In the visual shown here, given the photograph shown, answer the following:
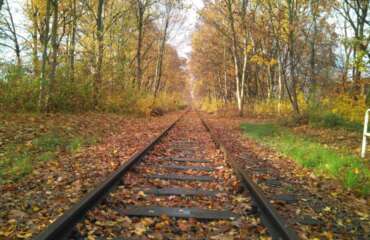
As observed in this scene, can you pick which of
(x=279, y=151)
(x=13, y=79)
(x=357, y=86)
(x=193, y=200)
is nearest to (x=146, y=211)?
(x=193, y=200)

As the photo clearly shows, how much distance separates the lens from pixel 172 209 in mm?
3791

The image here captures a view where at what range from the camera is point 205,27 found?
2867 cm

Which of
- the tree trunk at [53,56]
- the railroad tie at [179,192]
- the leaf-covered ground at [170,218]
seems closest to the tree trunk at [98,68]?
the tree trunk at [53,56]

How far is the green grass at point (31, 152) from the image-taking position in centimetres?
529

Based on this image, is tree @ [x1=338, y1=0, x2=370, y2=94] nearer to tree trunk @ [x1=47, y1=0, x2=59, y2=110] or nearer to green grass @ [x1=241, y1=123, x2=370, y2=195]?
green grass @ [x1=241, y1=123, x2=370, y2=195]

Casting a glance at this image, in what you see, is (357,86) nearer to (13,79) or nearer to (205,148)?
(205,148)

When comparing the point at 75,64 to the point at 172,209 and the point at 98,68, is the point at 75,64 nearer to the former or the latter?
the point at 98,68

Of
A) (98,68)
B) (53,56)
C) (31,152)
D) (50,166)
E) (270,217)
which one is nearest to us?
(270,217)

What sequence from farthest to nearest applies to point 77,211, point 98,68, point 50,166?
point 98,68, point 50,166, point 77,211

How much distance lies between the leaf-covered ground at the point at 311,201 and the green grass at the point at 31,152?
4.36m

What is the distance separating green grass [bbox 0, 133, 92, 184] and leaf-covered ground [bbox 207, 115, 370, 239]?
4357mm

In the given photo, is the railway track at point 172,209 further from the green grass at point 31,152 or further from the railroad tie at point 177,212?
the green grass at point 31,152

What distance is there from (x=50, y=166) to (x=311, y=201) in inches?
192

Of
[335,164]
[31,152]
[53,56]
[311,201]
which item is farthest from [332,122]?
[53,56]
